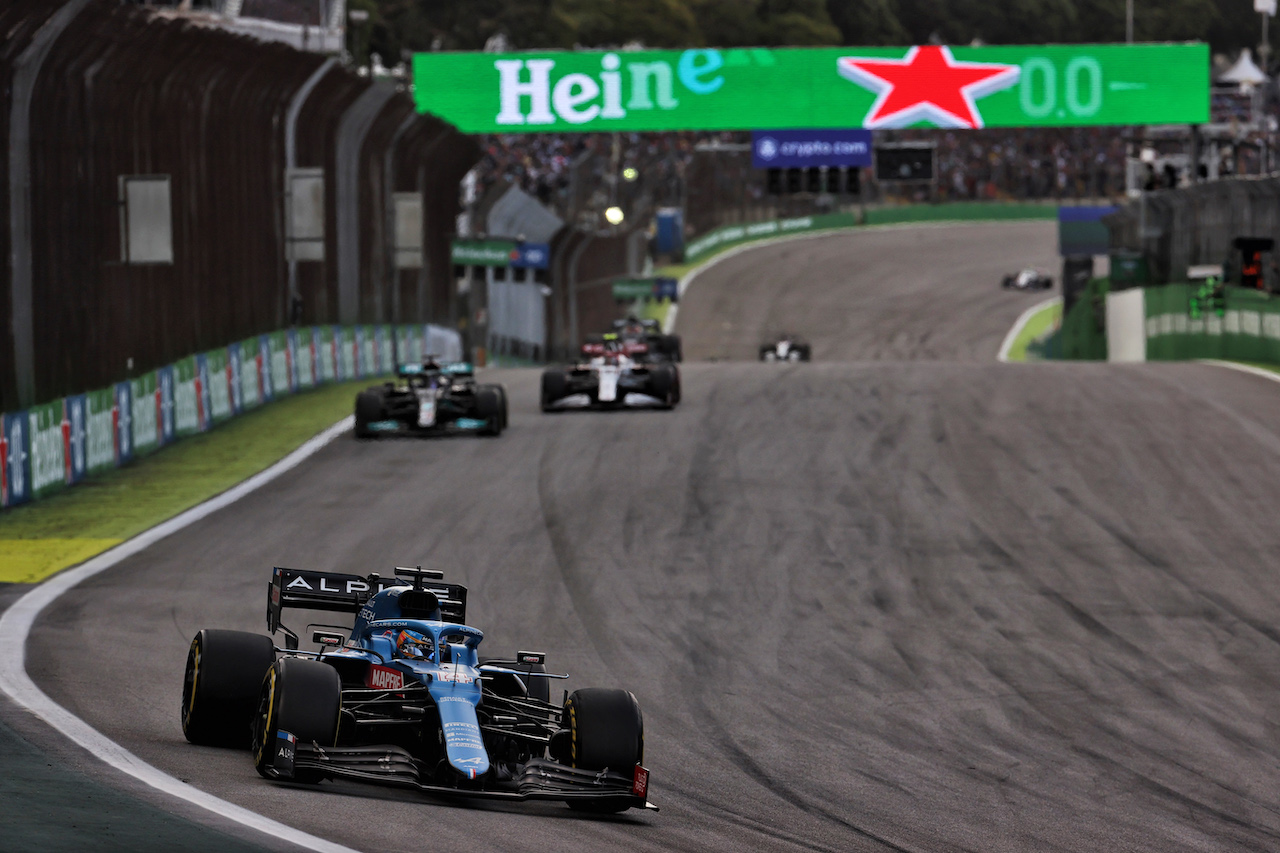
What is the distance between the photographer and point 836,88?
1895 inches

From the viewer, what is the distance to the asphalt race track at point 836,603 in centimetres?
925

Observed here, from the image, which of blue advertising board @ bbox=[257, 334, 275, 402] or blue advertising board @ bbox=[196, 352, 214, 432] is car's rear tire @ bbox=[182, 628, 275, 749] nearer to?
blue advertising board @ bbox=[196, 352, 214, 432]

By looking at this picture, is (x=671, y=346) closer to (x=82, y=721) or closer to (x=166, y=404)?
(x=166, y=404)

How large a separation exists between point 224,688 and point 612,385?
56.5ft

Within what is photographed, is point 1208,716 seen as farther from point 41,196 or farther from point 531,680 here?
point 41,196

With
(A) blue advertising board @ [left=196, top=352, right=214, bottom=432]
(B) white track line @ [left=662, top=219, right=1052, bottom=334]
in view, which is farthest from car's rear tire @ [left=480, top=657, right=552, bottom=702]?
(B) white track line @ [left=662, top=219, right=1052, bottom=334]

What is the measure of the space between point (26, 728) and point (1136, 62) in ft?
142

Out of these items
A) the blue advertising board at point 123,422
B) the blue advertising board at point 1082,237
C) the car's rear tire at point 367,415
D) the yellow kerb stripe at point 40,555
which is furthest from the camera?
the blue advertising board at point 1082,237

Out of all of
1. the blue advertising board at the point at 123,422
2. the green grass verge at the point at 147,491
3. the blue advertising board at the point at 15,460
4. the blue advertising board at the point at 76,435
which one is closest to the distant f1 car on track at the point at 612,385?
the green grass verge at the point at 147,491

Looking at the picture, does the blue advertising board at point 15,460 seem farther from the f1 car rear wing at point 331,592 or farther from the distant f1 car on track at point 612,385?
the f1 car rear wing at point 331,592

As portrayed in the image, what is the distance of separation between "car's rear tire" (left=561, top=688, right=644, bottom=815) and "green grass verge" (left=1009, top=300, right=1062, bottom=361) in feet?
165

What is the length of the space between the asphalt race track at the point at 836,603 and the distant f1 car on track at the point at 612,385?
461mm

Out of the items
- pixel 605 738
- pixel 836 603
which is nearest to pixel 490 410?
pixel 836 603

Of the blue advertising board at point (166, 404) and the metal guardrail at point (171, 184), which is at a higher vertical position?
the metal guardrail at point (171, 184)
